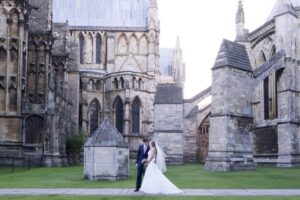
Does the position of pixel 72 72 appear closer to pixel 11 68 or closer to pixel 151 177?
pixel 11 68

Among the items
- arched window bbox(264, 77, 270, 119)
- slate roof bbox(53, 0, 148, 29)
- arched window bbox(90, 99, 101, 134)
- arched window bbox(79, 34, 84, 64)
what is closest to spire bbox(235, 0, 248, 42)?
arched window bbox(264, 77, 270, 119)

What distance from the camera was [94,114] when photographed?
52250 mm

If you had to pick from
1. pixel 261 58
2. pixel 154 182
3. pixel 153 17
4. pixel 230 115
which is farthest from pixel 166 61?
pixel 154 182

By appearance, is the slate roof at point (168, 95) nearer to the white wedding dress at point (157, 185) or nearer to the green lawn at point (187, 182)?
the green lawn at point (187, 182)

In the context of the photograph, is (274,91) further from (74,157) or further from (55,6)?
(55,6)

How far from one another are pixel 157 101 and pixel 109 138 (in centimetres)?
1751

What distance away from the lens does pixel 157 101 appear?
37.1m

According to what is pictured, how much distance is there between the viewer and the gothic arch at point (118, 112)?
51312 millimetres

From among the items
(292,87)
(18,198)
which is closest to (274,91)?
(292,87)

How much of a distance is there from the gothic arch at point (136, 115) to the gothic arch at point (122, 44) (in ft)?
28.5

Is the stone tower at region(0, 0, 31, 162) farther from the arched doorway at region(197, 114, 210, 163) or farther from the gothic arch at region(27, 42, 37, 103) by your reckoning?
the arched doorway at region(197, 114, 210, 163)

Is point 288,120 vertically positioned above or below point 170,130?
above

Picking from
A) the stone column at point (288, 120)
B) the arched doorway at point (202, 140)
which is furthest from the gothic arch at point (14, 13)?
the arched doorway at point (202, 140)

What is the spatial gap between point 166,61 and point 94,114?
87.9ft
